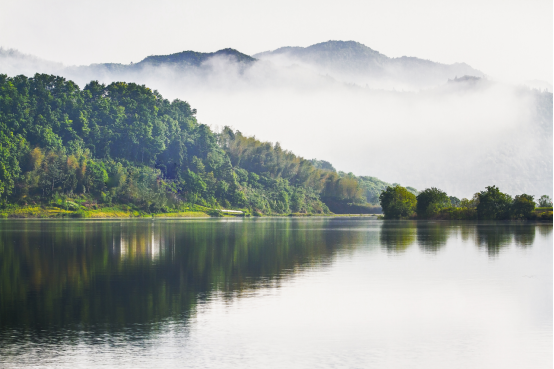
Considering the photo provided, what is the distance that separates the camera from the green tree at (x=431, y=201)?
434 feet

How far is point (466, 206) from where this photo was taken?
129125 mm

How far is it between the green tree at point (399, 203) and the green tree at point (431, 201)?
10.9 feet

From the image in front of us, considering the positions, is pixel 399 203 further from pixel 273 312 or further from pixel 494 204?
pixel 273 312

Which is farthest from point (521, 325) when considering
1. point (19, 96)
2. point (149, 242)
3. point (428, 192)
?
point (19, 96)

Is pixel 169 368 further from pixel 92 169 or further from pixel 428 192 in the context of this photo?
pixel 92 169

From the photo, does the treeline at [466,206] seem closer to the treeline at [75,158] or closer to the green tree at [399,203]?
the green tree at [399,203]

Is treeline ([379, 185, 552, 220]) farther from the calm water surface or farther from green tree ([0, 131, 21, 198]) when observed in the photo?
green tree ([0, 131, 21, 198])

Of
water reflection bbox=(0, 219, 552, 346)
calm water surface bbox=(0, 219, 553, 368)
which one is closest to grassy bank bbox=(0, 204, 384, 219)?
water reflection bbox=(0, 219, 552, 346)

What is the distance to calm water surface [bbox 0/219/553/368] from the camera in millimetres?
15750

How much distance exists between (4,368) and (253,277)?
51.0 feet

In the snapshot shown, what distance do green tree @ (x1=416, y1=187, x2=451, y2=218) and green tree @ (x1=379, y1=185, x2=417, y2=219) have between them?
3.31 m

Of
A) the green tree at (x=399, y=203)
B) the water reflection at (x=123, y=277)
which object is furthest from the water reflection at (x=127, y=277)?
the green tree at (x=399, y=203)

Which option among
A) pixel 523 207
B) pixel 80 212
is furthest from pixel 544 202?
pixel 80 212

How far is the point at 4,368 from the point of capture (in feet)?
47.5
